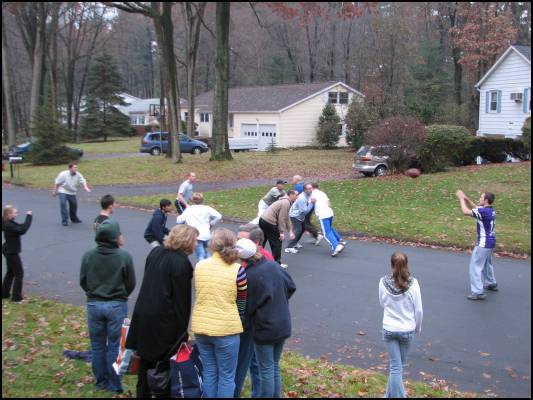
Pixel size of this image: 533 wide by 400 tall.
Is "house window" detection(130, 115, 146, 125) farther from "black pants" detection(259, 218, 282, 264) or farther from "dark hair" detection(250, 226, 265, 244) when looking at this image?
"dark hair" detection(250, 226, 265, 244)

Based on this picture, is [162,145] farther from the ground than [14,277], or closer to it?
farther from the ground

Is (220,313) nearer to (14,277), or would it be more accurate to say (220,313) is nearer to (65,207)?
(14,277)

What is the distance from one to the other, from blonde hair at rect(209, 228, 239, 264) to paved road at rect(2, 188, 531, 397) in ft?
9.37

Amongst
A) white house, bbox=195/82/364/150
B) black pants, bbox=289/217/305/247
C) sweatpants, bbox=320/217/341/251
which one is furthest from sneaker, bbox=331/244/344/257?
white house, bbox=195/82/364/150

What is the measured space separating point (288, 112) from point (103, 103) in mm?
25895

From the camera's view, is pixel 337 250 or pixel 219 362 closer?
pixel 219 362

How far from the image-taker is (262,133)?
46562mm

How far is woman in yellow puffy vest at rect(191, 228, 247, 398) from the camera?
16.4 feet

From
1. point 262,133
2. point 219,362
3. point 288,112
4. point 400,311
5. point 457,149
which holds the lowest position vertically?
point 219,362

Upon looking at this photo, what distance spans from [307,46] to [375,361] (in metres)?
59.8

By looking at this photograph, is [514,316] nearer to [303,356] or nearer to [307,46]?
[303,356]

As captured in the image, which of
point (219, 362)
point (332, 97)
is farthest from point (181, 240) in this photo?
point (332, 97)

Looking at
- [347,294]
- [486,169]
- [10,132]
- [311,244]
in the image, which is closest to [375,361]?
[347,294]

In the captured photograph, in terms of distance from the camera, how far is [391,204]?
18.0 m
